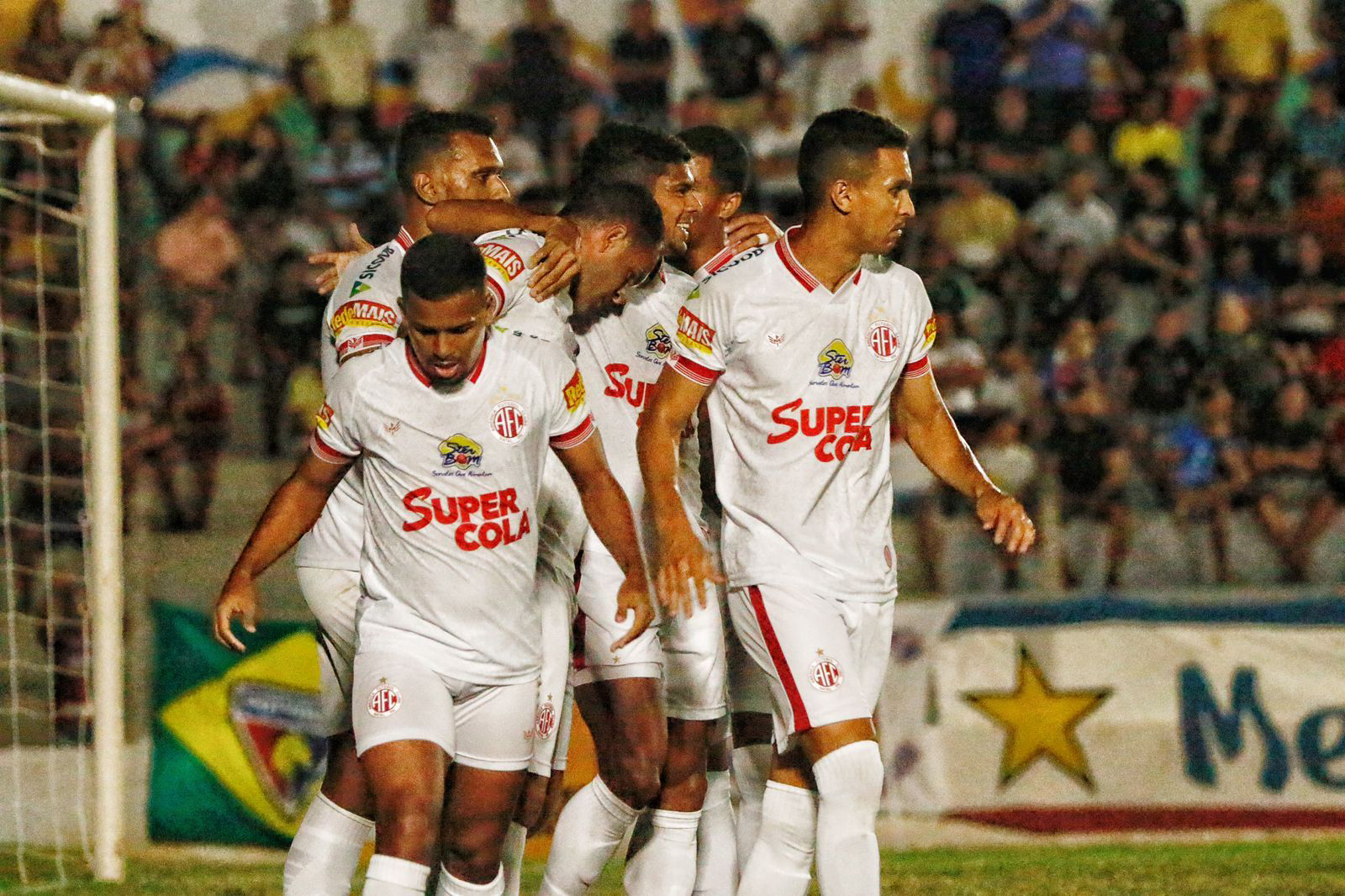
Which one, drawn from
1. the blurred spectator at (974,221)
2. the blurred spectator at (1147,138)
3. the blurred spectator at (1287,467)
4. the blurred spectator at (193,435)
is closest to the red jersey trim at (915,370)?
the blurred spectator at (1287,467)

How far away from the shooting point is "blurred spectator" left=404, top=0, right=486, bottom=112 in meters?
14.8

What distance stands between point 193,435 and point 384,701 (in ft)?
25.3

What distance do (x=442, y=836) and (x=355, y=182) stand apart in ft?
30.8

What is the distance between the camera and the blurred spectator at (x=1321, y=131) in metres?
14.6

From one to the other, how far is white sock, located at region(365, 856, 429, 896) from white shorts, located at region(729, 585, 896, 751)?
1171mm

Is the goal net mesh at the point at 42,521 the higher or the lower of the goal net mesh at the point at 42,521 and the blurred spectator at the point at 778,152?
the lower

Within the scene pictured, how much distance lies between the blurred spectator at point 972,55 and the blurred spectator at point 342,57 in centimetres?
447

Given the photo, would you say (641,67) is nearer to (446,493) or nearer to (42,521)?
(42,521)

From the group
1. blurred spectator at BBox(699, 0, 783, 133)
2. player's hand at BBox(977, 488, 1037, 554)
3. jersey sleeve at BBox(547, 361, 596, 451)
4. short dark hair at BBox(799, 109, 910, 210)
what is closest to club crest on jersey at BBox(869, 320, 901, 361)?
short dark hair at BBox(799, 109, 910, 210)

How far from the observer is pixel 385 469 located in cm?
522

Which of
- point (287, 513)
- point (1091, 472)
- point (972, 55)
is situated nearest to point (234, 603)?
point (287, 513)

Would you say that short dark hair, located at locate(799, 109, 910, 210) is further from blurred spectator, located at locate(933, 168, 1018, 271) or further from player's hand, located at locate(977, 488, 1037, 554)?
blurred spectator, located at locate(933, 168, 1018, 271)

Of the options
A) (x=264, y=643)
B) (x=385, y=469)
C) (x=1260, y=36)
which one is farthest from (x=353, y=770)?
(x=1260, y=36)

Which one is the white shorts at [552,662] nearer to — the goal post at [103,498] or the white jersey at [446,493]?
the white jersey at [446,493]
